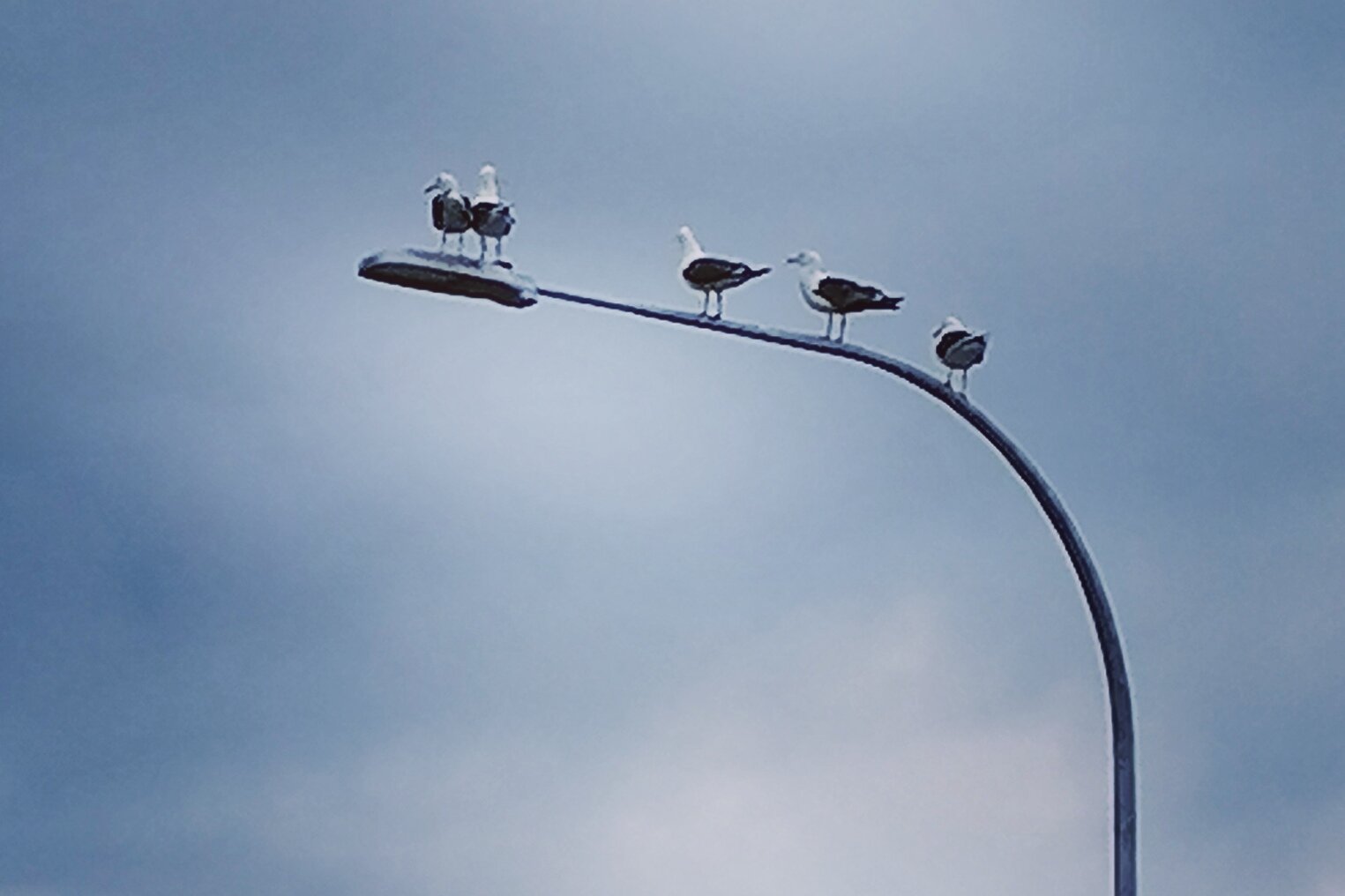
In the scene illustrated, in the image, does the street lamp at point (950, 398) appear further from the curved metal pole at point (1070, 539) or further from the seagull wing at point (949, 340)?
the seagull wing at point (949, 340)

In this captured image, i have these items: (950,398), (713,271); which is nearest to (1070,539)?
(950,398)

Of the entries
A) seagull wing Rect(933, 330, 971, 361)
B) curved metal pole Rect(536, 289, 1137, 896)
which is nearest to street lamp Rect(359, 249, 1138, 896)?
curved metal pole Rect(536, 289, 1137, 896)

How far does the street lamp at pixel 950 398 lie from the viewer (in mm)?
12148

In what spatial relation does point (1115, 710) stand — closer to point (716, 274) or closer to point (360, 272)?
point (716, 274)

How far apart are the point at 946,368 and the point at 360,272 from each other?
444 cm

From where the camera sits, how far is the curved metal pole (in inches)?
499

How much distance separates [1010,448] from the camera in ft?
43.0

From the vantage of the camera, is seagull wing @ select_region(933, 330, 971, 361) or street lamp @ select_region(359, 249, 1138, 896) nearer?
street lamp @ select_region(359, 249, 1138, 896)

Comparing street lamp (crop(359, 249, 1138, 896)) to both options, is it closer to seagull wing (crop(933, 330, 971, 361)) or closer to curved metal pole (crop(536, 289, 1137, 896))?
curved metal pole (crop(536, 289, 1137, 896))

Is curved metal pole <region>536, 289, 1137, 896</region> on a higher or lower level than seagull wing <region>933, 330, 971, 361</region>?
lower

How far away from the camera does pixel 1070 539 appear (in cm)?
1317

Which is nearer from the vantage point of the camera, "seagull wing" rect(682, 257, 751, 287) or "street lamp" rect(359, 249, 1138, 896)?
"street lamp" rect(359, 249, 1138, 896)

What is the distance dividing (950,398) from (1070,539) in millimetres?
1142

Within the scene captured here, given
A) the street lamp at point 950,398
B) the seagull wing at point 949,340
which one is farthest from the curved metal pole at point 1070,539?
the seagull wing at point 949,340
